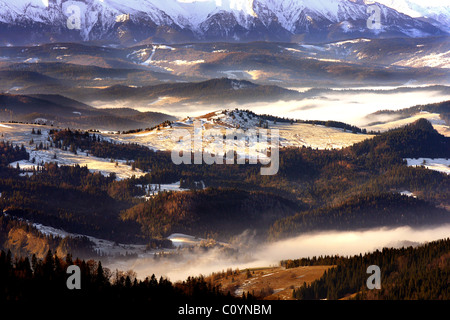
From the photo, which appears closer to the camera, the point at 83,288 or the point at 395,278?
the point at 83,288

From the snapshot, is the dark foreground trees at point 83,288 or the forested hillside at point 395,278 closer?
the forested hillside at point 395,278

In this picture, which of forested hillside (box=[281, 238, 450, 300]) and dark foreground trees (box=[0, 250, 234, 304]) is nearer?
forested hillside (box=[281, 238, 450, 300])

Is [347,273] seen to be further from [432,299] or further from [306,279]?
[432,299]

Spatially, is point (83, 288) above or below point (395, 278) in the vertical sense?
below
